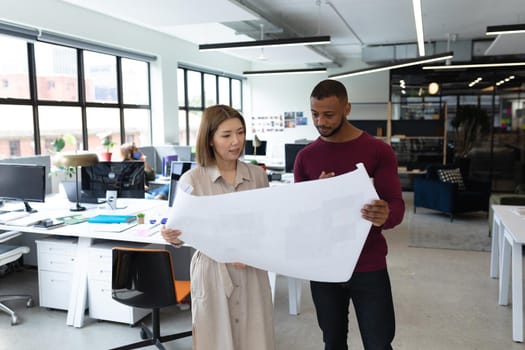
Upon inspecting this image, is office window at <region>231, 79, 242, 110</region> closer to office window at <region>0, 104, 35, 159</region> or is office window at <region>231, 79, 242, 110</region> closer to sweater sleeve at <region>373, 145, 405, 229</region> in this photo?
office window at <region>0, 104, 35, 159</region>

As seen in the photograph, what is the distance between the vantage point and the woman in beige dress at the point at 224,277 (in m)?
1.74

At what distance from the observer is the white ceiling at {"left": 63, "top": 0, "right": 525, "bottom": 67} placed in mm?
5137

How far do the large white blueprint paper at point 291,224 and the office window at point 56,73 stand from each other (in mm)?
5347

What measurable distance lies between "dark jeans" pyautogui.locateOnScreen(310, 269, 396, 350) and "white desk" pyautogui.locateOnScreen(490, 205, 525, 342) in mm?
1669

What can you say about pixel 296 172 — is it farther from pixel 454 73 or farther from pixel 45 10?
pixel 454 73

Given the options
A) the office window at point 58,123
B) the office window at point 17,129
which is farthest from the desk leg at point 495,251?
the office window at point 17,129

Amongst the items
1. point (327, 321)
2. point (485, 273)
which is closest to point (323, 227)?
point (327, 321)

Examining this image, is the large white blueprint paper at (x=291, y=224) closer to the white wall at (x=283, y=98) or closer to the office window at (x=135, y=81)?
the office window at (x=135, y=81)

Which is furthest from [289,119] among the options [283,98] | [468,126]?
[468,126]

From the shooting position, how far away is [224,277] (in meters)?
1.76

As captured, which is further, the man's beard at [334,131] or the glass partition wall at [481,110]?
the glass partition wall at [481,110]

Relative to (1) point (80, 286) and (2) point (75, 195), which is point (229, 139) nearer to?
(1) point (80, 286)

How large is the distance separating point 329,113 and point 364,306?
79cm

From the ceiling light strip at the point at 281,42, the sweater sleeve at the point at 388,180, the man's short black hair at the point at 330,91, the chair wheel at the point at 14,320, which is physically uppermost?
the ceiling light strip at the point at 281,42
